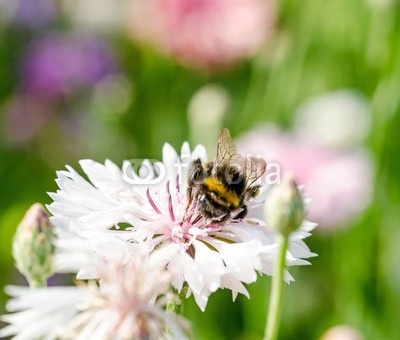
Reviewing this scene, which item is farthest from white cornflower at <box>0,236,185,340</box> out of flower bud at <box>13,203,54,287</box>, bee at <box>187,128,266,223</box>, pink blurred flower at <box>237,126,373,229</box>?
pink blurred flower at <box>237,126,373,229</box>

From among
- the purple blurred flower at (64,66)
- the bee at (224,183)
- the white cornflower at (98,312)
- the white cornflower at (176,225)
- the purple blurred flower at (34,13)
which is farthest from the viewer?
the purple blurred flower at (34,13)

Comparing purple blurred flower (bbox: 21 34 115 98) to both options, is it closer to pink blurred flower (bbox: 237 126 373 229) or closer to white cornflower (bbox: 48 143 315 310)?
pink blurred flower (bbox: 237 126 373 229)

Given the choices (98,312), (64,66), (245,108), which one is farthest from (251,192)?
(64,66)

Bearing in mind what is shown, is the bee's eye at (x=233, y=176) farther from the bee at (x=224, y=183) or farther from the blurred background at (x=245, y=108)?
the blurred background at (x=245, y=108)

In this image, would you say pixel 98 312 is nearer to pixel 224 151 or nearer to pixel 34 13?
pixel 224 151

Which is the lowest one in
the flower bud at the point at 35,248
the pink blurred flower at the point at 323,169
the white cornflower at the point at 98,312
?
the white cornflower at the point at 98,312

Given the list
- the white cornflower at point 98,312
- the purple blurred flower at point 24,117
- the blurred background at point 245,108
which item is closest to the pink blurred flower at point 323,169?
the blurred background at point 245,108
